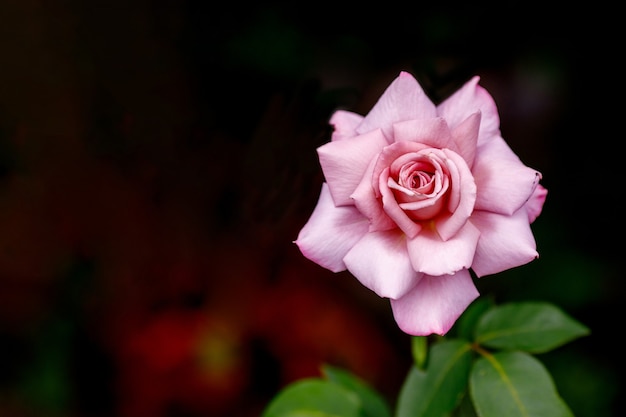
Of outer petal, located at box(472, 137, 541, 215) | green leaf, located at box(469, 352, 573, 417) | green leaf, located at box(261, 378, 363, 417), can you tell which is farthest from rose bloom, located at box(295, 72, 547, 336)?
green leaf, located at box(261, 378, 363, 417)

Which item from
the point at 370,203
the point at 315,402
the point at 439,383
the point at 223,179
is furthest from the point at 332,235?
the point at 223,179

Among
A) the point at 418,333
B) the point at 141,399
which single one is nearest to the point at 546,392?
the point at 418,333

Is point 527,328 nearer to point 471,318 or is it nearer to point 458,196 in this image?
point 471,318

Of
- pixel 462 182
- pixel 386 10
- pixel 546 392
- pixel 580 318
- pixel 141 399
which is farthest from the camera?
pixel 141 399

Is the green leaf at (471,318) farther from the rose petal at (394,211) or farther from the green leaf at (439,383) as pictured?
the rose petal at (394,211)

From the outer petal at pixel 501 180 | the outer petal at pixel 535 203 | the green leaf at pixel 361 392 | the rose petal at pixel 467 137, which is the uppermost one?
the rose petal at pixel 467 137

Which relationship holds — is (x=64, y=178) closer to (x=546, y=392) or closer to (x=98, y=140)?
(x=98, y=140)

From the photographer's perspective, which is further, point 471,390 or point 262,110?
point 262,110

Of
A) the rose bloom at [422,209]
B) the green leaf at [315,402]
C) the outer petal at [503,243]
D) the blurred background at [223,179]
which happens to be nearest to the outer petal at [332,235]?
the rose bloom at [422,209]
